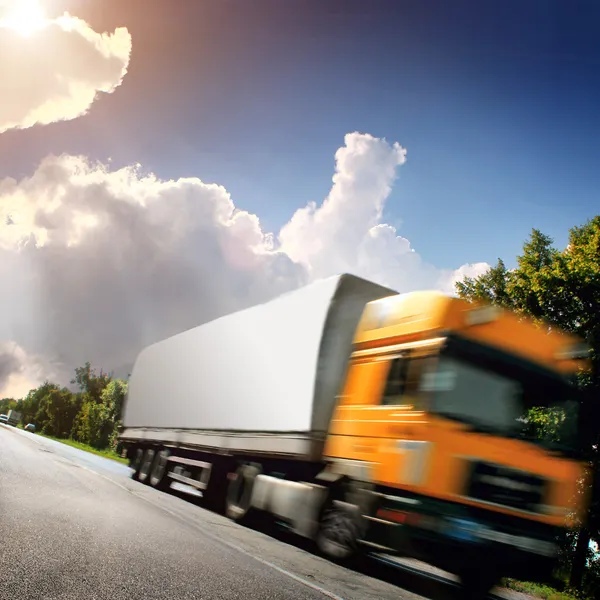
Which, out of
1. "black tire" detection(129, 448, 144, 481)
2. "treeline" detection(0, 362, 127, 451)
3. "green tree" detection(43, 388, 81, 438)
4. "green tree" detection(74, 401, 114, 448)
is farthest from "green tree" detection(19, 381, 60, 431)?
"black tire" detection(129, 448, 144, 481)

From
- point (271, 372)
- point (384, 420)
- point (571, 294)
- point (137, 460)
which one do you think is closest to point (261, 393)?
point (271, 372)

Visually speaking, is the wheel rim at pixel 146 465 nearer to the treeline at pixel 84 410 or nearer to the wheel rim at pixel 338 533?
the wheel rim at pixel 338 533

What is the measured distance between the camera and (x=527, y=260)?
18.6 metres

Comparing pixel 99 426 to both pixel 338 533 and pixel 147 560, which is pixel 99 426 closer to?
pixel 338 533

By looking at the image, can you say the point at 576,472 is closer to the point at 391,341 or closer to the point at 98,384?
the point at 391,341

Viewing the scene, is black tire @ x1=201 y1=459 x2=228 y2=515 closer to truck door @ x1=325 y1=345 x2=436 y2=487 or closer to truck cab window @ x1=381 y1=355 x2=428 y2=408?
truck door @ x1=325 y1=345 x2=436 y2=487

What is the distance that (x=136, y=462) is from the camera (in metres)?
16.7

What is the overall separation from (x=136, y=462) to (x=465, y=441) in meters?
13.5

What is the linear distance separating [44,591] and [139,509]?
5380 mm

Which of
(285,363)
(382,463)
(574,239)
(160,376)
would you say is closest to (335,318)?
(285,363)

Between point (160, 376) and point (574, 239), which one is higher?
point (574, 239)

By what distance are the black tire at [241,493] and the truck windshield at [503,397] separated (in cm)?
446

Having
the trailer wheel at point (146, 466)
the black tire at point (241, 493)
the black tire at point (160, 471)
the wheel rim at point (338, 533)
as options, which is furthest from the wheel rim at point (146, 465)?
the wheel rim at point (338, 533)

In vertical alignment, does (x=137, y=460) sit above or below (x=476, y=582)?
below
